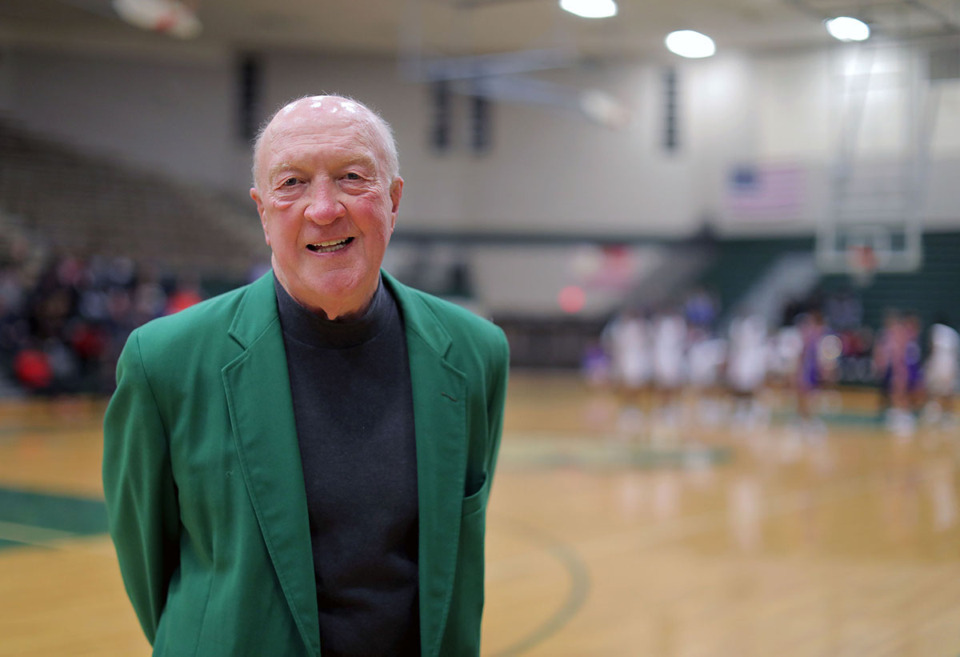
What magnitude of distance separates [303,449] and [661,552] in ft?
13.3

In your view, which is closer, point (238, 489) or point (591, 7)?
point (238, 489)

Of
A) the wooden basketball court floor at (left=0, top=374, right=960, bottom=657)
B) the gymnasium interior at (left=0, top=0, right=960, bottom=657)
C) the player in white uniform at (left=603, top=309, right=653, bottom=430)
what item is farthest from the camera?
the player in white uniform at (left=603, top=309, right=653, bottom=430)

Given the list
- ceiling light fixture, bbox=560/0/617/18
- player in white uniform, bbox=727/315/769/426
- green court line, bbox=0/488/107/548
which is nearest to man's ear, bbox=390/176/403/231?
ceiling light fixture, bbox=560/0/617/18

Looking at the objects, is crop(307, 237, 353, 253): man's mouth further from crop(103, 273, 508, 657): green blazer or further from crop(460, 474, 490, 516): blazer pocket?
crop(460, 474, 490, 516): blazer pocket

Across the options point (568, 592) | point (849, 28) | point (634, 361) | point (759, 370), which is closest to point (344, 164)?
point (568, 592)

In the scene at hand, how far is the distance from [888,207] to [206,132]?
14.8 metres

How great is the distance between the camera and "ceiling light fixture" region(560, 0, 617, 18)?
472cm

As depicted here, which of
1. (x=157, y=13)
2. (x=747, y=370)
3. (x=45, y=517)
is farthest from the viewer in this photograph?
(x=747, y=370)

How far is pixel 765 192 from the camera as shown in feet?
67.6

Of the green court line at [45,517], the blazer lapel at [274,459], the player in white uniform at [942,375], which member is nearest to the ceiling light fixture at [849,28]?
the blazer lapel at [274,459]

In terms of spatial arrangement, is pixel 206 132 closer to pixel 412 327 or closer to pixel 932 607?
pixel 932 607

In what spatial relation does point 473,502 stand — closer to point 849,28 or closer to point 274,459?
point 274,459

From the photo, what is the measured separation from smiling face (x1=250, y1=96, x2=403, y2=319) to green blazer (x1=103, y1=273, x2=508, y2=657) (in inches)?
4.8

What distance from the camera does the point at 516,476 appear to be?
771 centimetres
